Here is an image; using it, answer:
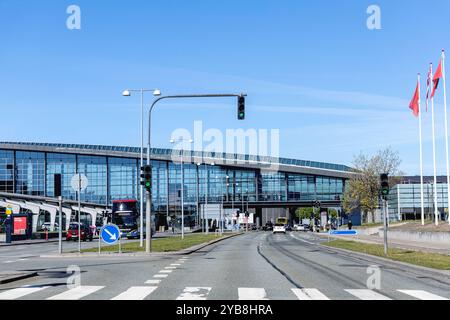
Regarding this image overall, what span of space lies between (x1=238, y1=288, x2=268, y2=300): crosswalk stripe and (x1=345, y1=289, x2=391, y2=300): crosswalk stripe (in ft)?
6.21

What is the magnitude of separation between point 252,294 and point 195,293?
3.89ft

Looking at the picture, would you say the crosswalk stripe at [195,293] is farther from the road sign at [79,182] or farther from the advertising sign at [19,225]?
the advertising sign at [19,225]

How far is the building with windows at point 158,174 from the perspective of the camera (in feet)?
364

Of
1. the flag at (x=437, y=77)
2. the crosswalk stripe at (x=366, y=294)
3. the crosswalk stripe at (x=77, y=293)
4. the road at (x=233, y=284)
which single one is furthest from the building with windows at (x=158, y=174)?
the crosswalk stripe at (x=366, y=294)

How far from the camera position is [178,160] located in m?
110

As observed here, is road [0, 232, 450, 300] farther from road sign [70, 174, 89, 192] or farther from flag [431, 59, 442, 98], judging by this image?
flag [431, 59, 442, 98]

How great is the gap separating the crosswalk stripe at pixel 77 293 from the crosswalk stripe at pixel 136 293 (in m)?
0.75

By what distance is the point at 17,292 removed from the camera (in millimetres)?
13023

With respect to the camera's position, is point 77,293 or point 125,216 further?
point 125,216

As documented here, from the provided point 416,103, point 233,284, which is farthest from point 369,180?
point 233,284

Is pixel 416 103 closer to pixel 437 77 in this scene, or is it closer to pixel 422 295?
pixel 437 77

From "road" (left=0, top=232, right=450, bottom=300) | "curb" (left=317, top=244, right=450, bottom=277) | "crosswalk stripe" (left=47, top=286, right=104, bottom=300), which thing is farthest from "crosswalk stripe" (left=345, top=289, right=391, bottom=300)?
"crosswalk stripe" (left=47, top=286, right=104, bottom=300)
